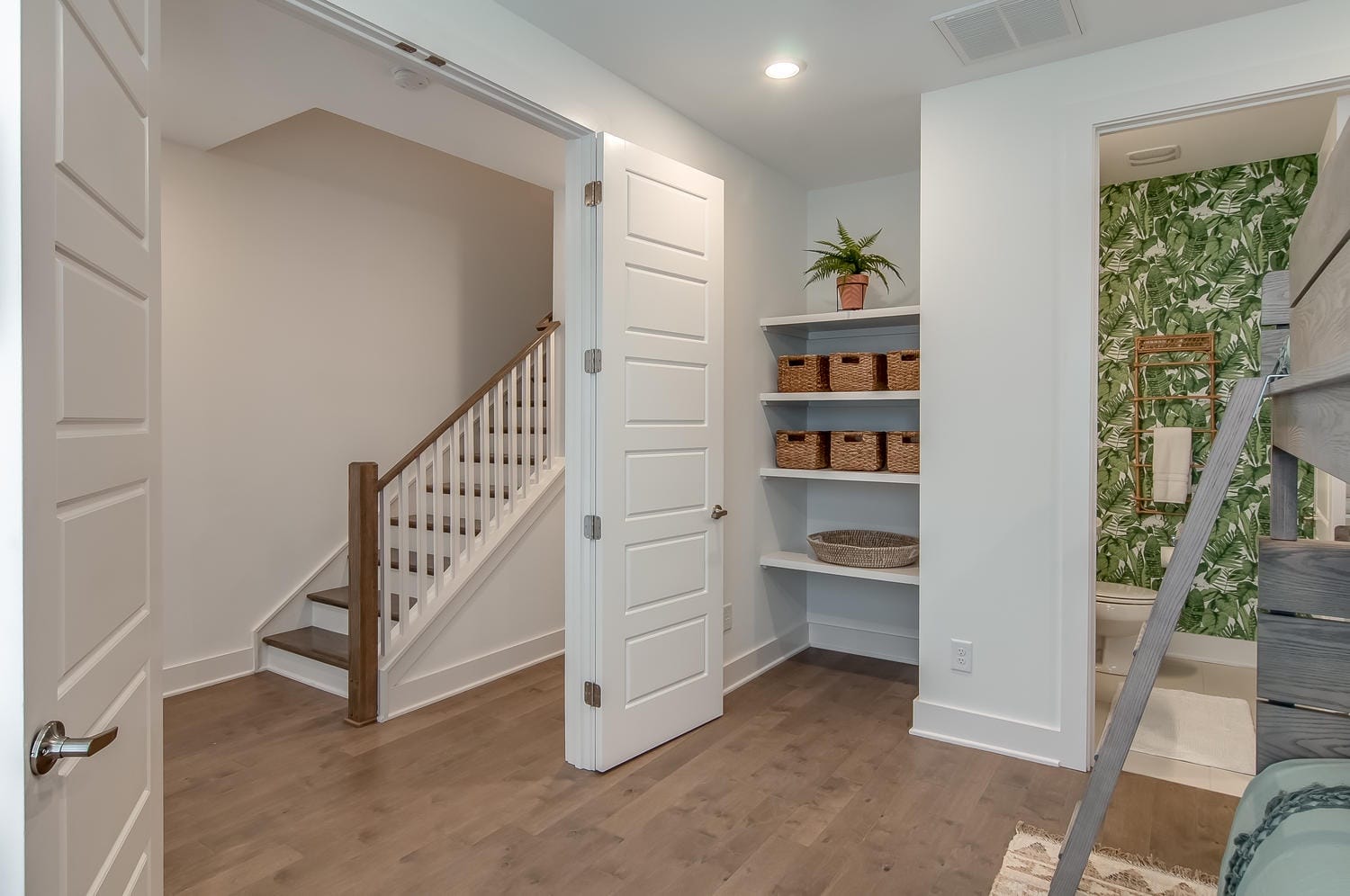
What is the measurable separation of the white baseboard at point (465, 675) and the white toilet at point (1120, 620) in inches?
106

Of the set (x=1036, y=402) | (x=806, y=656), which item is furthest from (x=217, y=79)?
(x=806, y=656)

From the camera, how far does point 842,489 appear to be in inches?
167

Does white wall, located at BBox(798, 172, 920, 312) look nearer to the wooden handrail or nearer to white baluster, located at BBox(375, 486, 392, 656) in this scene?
the wooden handrail

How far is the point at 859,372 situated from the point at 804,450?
476 millimetres

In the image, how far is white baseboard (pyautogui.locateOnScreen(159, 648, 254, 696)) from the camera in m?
3.48

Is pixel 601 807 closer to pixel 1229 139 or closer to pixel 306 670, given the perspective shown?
pixel 306 670

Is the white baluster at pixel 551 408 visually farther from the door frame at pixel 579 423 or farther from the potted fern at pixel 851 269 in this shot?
the potted fern at pixel 851 269

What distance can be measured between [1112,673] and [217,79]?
465 cm

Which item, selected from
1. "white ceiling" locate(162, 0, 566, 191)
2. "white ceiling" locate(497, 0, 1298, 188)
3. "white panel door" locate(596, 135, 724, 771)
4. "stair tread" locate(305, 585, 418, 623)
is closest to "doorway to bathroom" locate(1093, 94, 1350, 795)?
"white ceiling" locate(497, 0, 1298, 188)

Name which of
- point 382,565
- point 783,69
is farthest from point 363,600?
point 783,69

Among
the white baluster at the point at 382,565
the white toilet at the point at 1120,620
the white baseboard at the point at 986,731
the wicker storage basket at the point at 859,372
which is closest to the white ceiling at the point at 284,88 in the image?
the white baluster at the point at 382,565

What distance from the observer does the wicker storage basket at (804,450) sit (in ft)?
12.5

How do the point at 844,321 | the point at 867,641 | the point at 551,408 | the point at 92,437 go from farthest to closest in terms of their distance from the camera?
the point at 867,641 < the point at 551,408 < the point at 844,321 < the point at 92,437

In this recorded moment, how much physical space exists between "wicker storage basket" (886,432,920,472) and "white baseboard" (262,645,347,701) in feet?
8.66
